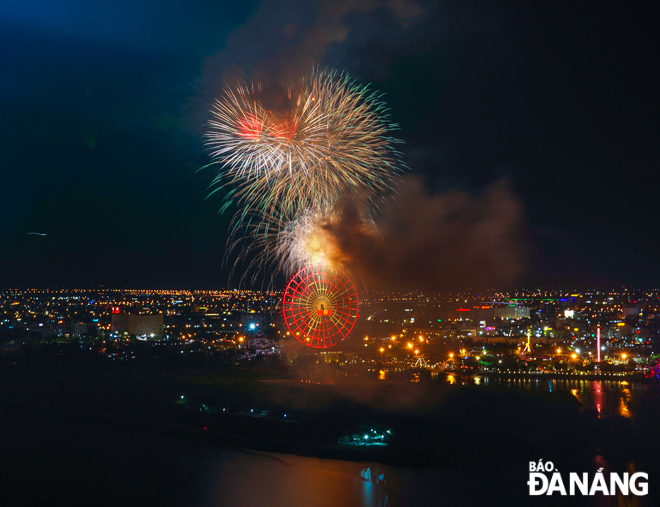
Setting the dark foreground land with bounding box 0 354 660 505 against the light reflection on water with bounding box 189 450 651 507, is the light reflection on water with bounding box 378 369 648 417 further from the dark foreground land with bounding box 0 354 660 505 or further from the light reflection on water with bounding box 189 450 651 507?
the light reflection on water with bounding box 189 450 651 507

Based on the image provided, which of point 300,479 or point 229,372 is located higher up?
point 229,372

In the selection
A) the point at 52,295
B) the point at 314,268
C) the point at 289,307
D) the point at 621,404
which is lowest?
the point at 621,404

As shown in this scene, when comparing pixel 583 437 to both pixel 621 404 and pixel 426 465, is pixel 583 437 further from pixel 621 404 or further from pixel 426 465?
pixel 621 404

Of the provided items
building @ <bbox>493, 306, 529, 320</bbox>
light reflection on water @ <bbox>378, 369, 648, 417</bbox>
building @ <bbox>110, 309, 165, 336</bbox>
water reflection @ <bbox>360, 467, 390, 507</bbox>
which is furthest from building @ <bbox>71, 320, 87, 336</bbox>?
building @ <bbox>493, 306, 529, 320</bbox>

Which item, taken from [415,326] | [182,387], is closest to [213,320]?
[415,326]

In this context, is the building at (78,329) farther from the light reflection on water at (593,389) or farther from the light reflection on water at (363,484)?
the light reflection on water at (363,484)

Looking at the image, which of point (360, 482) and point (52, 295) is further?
point (52, 295)
